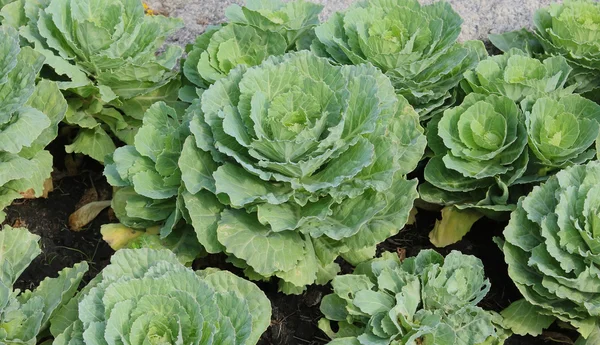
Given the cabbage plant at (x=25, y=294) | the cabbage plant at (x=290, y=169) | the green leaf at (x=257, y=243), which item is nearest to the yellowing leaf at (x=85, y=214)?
the cabbage plant at (x=290, y=169)

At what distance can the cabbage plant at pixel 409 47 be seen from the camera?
3381mm

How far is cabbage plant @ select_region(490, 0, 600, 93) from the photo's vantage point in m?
3.60

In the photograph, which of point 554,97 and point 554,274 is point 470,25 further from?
point 554,274

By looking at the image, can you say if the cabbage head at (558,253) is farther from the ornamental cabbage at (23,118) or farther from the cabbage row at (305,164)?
the ornamental cabbage at (23,118)

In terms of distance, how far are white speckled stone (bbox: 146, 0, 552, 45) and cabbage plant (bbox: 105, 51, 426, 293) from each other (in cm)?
140

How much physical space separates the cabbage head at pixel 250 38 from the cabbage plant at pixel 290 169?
522 mm

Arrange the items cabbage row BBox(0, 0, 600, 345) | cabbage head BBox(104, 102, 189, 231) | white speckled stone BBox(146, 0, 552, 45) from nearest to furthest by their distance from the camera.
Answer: cabbage row BBox(0, 0, 600, 345), cabbage head BBox(104, 102, 189, 231), white speckled stone BBox(146, 0, 552, 45)

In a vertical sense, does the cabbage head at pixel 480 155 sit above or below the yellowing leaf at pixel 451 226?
above

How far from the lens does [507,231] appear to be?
293 cm

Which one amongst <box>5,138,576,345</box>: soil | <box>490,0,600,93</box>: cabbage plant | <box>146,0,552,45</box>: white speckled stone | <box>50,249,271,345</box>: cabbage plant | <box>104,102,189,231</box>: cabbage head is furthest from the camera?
<box>146,0,552,45</box>: white speckled stone

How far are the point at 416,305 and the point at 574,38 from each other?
1911mm

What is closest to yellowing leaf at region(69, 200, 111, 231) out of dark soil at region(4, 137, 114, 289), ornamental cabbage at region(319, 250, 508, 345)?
dark soil at region(4, 137, 114, 289)

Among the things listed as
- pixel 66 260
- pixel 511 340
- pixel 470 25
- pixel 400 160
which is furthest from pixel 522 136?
pixel 66 260

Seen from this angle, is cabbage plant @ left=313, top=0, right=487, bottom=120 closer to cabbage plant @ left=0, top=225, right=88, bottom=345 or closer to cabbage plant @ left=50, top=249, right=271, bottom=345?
cabbage plant @ left=50, top=249, right=271, bottom=345
